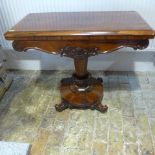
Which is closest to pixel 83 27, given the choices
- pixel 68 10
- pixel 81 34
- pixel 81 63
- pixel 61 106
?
pixel 81 34

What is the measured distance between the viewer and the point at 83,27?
1.21m

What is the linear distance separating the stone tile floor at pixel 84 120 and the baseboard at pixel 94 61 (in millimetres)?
118

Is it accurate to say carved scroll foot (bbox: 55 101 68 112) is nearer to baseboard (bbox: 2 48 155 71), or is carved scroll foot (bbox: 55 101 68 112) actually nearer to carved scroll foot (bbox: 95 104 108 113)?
carved scroll foot (bbox: 95 104 108 113)

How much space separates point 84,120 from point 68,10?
964mm

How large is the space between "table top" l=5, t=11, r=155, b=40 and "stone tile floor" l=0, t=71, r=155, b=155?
2.30 feet

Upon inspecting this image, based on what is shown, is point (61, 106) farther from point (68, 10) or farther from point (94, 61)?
point (68, 10)

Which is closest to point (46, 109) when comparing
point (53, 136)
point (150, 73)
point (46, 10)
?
point (53, 136)

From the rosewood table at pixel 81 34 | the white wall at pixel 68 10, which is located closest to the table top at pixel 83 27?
the rosewood table at pixel 81 34

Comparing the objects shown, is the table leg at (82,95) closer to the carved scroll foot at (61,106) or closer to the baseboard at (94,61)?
the carved scroll foot at (61,106)

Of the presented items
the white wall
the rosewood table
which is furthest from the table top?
the white wall

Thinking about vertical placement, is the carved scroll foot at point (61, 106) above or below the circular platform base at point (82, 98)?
below

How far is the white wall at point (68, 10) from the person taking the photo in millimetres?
1677

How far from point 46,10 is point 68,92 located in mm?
759

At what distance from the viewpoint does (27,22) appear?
1.39 metres
